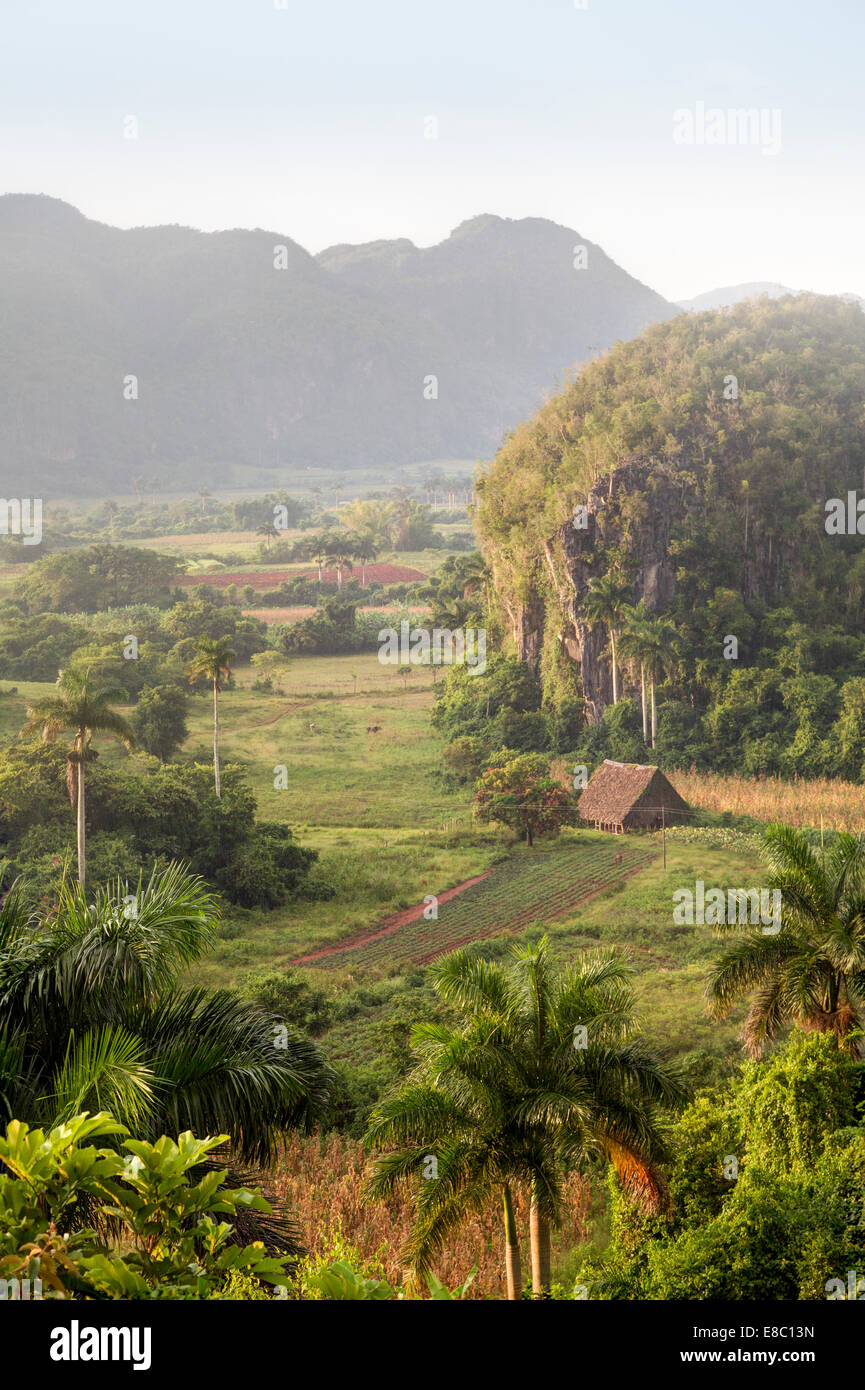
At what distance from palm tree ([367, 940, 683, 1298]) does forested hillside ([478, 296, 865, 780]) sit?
2787 centimetres

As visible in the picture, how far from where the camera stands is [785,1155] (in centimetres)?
1193

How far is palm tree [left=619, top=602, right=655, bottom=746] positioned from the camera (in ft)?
133

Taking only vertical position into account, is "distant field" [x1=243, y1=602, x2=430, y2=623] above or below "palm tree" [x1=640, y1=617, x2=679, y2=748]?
above

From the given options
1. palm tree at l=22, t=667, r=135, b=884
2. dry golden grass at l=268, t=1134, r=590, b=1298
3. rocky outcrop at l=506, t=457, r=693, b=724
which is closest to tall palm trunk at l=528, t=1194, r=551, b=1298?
dry golden grass at l=268, t=1134, r=590, b=1298

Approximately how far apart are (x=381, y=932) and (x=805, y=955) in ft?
47.7

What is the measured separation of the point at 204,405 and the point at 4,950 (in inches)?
7247

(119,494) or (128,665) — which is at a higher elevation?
(119,494)

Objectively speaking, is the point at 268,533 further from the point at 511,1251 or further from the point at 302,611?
the point at 511,1251

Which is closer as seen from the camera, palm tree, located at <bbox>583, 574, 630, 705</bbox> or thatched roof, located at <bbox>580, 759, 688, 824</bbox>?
thatched roof, located at <bbox>580, 759, 688, 824</bbox>

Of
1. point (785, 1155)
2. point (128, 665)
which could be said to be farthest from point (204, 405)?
point (785, 1155)

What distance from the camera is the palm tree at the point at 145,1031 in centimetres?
795
